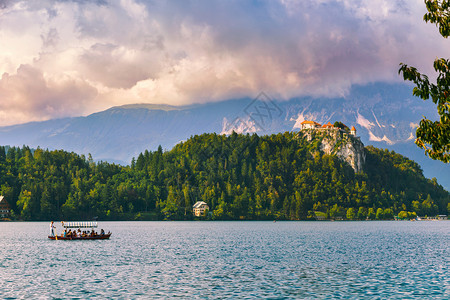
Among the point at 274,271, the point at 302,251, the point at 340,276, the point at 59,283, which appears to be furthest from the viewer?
the point at 302,251

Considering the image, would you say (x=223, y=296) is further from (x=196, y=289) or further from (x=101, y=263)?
(x=101, y=263)

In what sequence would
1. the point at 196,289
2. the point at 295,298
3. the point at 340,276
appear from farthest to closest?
the point at 340,276
the point at 196,289
the point at 295,298

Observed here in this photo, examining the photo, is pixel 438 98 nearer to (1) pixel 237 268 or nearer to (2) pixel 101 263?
(1) pixel 237 268

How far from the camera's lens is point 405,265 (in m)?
91.9

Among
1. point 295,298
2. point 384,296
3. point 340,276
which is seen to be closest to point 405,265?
point 340,276

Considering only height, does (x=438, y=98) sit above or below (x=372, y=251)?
above

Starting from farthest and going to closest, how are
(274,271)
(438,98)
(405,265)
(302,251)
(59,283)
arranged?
(302,251), (405,265), (274,271), (59,283), (438,98)

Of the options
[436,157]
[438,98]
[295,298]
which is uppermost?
[438,98]

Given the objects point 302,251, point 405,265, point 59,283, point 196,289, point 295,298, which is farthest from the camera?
point 302,251

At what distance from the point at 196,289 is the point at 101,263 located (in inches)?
1331

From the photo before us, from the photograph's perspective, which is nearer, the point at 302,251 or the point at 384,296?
the point at 384,296

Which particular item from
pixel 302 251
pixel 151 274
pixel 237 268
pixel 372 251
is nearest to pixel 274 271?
pixel 237 268

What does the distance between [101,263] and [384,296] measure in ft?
169

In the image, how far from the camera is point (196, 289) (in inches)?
2547
